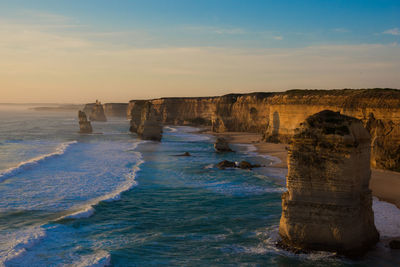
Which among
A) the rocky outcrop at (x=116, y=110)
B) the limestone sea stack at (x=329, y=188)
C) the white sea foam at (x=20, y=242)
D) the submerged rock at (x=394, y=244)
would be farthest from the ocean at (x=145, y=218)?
the rocky outcrop at (x=116, y=110)

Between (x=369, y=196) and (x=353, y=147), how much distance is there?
7.15 ft

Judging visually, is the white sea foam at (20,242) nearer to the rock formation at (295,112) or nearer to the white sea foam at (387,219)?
the white sea foam at (387,219)

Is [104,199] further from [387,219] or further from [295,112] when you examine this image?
[295,112]

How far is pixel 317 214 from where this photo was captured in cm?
1350

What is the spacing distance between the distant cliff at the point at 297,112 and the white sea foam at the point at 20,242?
23070 mm

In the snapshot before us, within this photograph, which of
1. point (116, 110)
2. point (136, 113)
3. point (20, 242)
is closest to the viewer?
point (20, 242)

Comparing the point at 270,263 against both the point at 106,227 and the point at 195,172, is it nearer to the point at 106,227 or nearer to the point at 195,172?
the point at 106,227

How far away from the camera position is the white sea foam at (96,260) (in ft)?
42.6

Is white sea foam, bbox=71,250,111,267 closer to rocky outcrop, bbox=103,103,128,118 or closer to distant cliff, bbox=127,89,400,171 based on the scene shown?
distant cliff, bbox=127,89,400,171

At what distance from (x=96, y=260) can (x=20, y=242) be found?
3.68m

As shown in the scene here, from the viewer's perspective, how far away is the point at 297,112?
47.7m

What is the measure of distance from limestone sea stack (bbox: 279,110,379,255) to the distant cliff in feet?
52.5

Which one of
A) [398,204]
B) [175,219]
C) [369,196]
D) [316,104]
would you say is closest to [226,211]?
[175,219]

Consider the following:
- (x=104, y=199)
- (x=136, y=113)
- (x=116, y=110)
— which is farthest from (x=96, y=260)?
(x=116, y=110)
